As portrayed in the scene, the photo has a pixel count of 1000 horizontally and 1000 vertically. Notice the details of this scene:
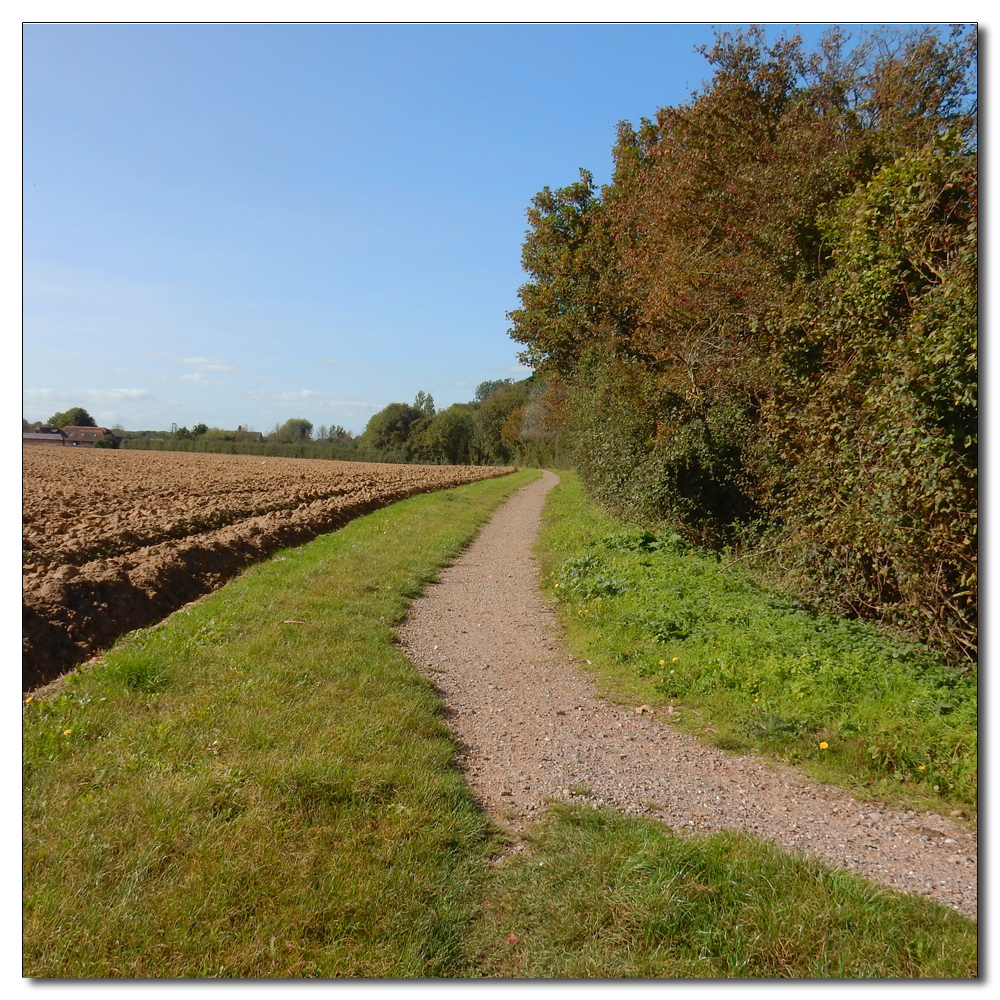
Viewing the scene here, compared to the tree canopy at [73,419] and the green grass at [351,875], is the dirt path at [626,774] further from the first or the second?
the tree canopy at [73,419]

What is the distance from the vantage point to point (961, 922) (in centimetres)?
305

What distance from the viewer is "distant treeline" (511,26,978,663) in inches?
212

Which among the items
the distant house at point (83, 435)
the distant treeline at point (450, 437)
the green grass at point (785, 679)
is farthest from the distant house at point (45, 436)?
the distant treeline at point (450, 437)

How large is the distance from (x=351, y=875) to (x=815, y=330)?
7125 millimetres

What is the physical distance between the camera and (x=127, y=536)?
36.2ft

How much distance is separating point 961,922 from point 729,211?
33.3ft

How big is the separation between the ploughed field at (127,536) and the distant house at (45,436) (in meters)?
0.13

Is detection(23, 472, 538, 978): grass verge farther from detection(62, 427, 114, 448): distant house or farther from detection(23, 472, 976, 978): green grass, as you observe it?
detection(62, 427, 114, 448): distant house

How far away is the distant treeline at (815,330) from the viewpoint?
5.39 m

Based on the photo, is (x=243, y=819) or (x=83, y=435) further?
(x=83, y=435)

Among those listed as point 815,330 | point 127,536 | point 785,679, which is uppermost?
point 815,330

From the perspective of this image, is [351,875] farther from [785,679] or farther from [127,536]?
[127,536]

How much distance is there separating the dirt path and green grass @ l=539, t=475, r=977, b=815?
28 cm

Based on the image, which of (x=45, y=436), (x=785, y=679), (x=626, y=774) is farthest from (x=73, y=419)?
(x=785, y=679)
